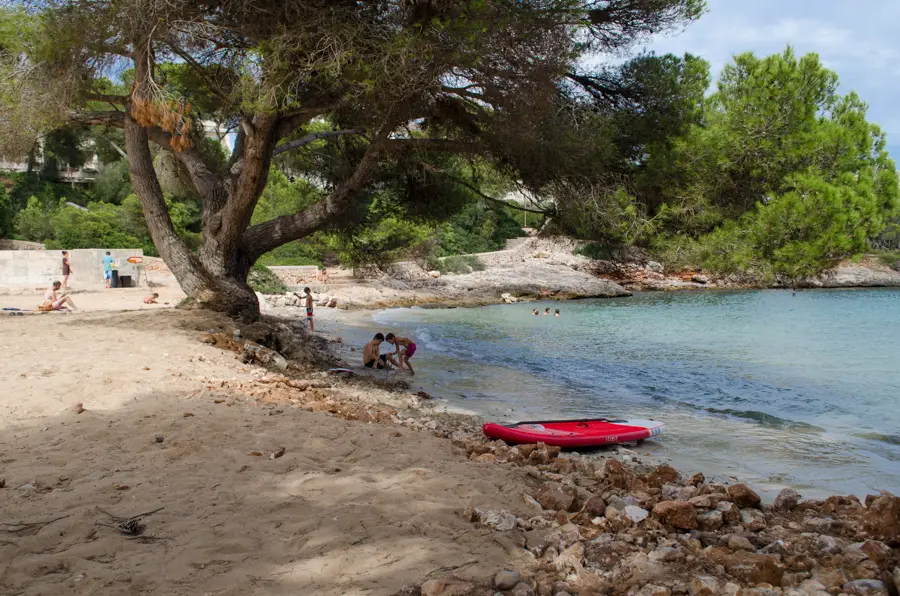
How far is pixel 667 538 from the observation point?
13.0ft

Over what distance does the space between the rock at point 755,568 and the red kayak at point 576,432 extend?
399 cm

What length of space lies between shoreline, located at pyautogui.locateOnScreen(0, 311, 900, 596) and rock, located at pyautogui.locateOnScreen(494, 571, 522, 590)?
0.06 m

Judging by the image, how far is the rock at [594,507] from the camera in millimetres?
4324

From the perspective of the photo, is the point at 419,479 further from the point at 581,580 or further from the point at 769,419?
the point at 769,419

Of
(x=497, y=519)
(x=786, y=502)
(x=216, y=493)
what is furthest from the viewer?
(x=786, y=502)

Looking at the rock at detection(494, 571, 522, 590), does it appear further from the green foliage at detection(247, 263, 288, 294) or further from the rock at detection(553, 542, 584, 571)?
the green foliage at detection(247, 263, 288, 294)

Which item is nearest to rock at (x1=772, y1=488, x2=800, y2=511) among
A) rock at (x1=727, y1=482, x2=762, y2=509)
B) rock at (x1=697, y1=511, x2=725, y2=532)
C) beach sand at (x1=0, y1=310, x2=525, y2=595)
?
rock at (x1=727, y1=482, x2=762, y2=509)

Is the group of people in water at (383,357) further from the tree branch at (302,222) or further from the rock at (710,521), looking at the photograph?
the rock at (710,521)

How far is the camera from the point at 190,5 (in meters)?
10.3

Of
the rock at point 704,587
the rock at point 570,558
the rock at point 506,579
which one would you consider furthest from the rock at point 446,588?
the rock at point 704,587

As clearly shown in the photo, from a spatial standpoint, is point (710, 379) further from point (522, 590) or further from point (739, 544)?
point (522, 590)

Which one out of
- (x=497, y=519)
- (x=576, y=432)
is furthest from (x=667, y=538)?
(x=576, y=432)

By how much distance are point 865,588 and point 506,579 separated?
1744mm

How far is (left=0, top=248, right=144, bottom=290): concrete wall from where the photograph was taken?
22609mm
